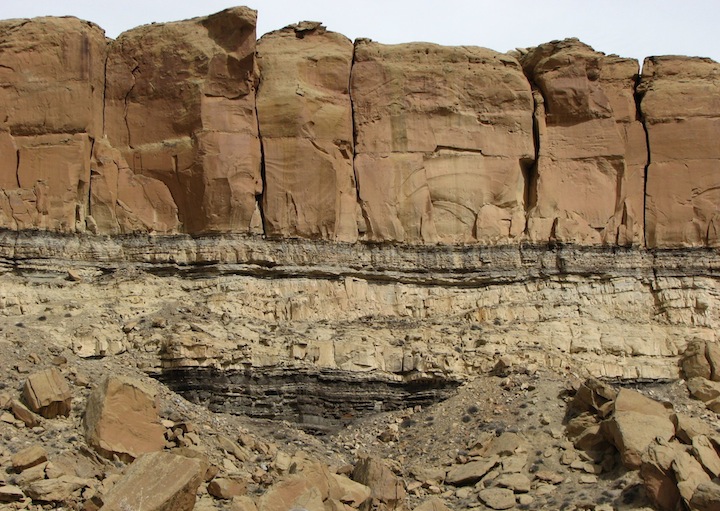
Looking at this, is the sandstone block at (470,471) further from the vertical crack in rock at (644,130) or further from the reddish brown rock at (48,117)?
the reddish brown rock at (48,117)

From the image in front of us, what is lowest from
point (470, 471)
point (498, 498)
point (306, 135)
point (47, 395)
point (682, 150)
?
point (498, 498)

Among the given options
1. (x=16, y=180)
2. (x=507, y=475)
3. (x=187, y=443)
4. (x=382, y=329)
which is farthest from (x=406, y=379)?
(x=16, y=180)

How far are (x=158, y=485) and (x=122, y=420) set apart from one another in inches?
A: 111

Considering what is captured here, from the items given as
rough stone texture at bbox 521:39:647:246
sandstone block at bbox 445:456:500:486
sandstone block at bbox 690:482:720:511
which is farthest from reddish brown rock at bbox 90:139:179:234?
sandstone block at bbox 690:482:720:511

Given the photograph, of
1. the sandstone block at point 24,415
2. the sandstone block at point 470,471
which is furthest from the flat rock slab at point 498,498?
the sandstone block at point 24,415

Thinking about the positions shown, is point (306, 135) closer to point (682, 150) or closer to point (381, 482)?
point (682, 150)

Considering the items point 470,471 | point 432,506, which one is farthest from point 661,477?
point 432,506

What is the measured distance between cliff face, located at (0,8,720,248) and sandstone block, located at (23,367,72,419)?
345 inches

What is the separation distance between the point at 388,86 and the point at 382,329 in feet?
24.1

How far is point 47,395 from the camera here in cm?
2656

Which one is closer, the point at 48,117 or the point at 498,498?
the point at 498,498

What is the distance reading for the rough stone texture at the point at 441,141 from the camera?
36.8 meters

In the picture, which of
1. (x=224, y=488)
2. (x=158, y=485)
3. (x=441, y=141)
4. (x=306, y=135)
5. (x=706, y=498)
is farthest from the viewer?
(x=441, y=141)

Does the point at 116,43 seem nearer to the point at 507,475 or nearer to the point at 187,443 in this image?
the point at 187,443
